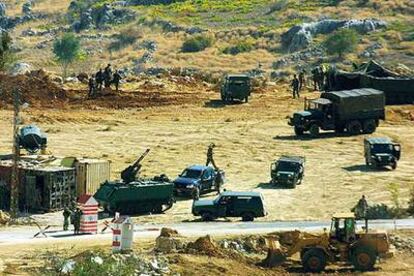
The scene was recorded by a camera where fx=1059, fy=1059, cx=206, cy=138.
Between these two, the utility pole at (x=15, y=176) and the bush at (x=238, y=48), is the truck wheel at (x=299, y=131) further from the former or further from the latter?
the bush at (x=238, y=48)

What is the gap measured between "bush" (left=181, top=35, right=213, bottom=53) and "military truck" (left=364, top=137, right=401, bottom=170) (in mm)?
63073

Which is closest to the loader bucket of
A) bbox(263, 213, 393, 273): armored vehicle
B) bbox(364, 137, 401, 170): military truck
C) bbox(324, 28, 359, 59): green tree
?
bbox(263, 213, 393, 273): armored vehicle

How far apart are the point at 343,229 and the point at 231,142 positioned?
2776 centimetres

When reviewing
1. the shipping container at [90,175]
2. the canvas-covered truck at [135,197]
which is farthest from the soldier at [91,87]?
the canvas-covered truck at [135,197]

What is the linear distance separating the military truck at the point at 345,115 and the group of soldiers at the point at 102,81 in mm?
19830

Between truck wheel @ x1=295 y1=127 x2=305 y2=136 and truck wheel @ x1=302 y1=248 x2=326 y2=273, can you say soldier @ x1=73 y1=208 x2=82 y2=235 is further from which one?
truck wheel @ x1=295 y1=127 x2=305 y2=136

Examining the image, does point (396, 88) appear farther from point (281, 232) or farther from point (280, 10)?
point (280, 10)

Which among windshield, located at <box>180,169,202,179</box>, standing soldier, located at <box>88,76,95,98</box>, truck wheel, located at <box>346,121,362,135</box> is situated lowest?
windshield, located at <box>180,169,202,179</box>

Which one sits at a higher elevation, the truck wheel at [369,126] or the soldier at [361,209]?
the truck wheel at [369,126]

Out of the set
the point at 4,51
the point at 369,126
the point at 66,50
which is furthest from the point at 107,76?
the point at 66,50

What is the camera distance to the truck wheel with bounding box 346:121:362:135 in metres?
65.4

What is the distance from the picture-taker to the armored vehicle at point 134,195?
44594mm

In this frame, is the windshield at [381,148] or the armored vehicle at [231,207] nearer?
the armored vehicle at [231,207]

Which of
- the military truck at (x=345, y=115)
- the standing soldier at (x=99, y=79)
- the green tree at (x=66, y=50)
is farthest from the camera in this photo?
the green tree at (x=66, y=50)
